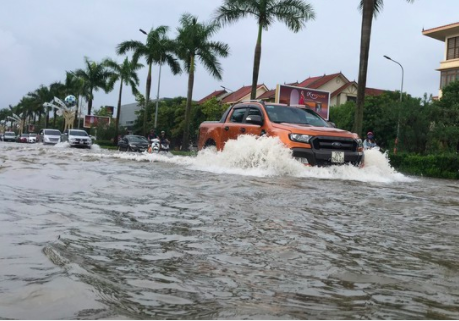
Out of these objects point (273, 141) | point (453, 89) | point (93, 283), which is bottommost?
point (93, 283)

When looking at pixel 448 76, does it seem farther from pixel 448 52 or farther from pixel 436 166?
pixel 436 166

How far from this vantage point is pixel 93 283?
2580 millimetres

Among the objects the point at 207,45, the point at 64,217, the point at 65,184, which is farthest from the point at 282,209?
the point at 207,45

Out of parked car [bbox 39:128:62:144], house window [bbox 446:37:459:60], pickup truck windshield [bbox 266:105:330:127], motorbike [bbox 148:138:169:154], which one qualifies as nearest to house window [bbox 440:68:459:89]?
house window [bbox 446:37:459:60]

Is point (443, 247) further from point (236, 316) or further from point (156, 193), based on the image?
point (156, 193)

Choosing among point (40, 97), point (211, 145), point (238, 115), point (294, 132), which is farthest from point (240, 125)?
point (40, 97)

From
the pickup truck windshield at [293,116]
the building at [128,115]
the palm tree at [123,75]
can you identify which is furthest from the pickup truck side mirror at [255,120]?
the building at [128,115]

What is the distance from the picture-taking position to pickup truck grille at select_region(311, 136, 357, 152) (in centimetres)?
930

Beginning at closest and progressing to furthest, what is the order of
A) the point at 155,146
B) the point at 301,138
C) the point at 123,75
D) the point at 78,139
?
1. the point at 301,138
2. the point at 155,146
3. the point at 78,139
4. the point at 123,75

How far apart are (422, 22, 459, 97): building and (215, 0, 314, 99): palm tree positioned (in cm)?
1823

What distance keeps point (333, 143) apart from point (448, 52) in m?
Result: 37.3

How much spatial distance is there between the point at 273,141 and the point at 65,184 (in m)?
4.00

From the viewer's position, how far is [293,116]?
35.1 feet

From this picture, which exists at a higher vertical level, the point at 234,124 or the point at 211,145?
the point at 234,124
